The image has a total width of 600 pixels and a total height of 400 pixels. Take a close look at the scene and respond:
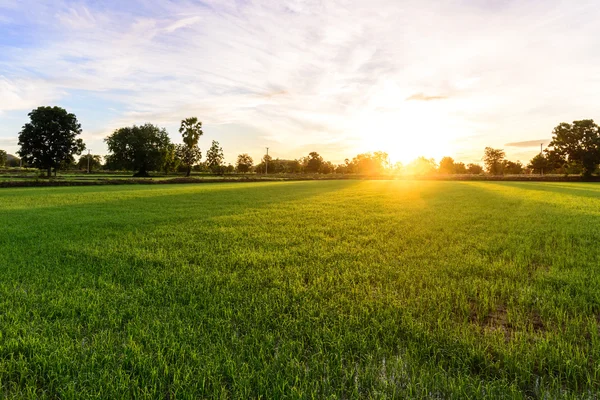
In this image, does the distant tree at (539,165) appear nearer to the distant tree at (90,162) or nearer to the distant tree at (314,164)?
the distant tree at (314,164)

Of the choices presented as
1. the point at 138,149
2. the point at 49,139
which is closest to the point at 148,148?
the point at 138,149

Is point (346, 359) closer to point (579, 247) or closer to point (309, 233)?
point (309, 233)

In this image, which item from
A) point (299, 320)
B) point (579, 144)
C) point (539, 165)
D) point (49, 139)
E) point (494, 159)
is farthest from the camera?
point (494, 159)

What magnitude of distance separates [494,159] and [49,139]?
437 feet

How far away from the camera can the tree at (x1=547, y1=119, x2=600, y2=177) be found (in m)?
59.0

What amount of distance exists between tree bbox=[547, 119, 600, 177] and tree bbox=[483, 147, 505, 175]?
50.4 metres

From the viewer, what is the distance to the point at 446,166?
132375 millimetres

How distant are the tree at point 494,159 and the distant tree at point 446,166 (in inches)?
661

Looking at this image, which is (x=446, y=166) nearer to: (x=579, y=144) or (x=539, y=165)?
(x=539, y=165)

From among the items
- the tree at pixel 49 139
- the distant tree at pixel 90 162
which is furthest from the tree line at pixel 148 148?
A: the distant tree at pixel 90 162

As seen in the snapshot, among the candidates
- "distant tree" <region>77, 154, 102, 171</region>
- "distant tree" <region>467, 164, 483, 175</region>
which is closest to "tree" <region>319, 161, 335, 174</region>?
"distant tree" <region>467, 164, 483, 175</region>

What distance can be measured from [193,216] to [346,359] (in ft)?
30.5

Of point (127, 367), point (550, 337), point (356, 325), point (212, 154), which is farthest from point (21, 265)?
point (212, 154)

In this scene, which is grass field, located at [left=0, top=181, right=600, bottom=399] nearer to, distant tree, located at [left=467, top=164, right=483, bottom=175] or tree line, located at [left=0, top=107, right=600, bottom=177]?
tree line, located at [left=0, top=107, right=600, bottom=177]
